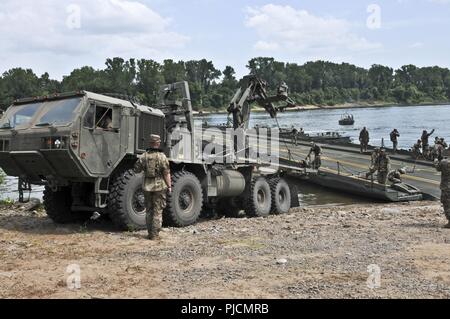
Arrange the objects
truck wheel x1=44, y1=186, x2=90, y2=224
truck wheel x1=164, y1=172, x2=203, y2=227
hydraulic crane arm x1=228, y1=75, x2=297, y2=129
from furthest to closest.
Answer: hydraulic crane arm x1=228, y1=75, x2=297, y2=129 < truck wheel x1=44, y1=186, x2=90, y2=224 < truck wheel x1=164, y1=172, x2=203, y2=227

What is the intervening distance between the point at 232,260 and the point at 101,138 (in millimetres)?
3269

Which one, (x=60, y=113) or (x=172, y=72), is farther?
(x=172, y=72)

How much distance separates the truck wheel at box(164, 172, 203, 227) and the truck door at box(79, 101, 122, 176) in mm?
1378

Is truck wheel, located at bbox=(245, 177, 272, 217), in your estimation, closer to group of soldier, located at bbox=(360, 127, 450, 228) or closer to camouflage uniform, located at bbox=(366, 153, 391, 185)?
group of soldier, located at bbox=(360, 127, 450, 228)

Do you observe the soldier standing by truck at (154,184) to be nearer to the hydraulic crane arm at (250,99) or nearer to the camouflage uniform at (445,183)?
the camouflage uniform at (445,183)

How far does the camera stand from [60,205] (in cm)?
980

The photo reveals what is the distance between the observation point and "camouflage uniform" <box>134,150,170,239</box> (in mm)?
8148

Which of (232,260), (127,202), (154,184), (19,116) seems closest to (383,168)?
(127,202)

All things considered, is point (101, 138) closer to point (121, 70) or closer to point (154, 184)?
point (154, 184)

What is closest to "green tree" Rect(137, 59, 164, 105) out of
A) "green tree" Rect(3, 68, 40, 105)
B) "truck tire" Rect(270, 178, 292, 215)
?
"green tree" Rect(3, 68, 40, 105)

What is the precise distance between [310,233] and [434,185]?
450 inches

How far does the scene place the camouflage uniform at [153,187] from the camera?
8.15 m

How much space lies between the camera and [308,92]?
168875 mm
